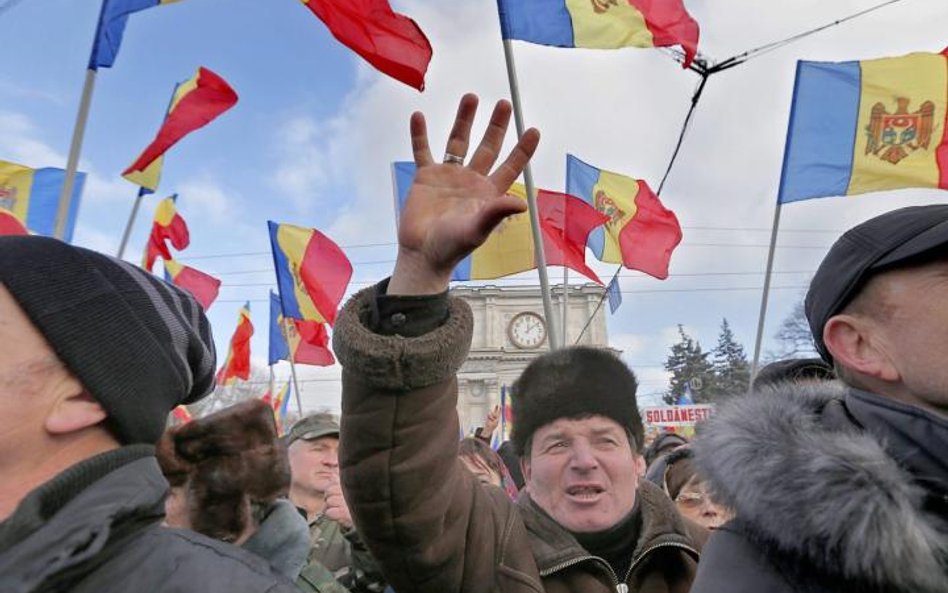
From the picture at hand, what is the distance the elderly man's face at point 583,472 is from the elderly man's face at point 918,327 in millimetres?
994

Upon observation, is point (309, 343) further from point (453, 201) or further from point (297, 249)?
point (453, 201)

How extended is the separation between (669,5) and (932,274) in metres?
4.22

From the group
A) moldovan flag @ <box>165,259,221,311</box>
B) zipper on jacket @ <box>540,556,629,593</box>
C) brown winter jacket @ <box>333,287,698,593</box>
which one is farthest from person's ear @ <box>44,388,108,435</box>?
moldovan flag @ <box>165,259,221,311</box>

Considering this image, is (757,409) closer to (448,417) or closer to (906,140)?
(448,417)

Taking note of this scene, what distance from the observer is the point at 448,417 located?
1621mm

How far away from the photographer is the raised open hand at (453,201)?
1498mm

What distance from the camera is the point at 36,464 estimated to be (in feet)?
4.10

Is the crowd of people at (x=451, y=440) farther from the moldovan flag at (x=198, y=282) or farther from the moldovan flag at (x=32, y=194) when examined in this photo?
the moldovan flag at (x=198, y=282)

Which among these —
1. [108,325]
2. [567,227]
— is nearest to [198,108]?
[567,227]

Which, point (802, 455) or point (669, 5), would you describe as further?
point (669, 5)

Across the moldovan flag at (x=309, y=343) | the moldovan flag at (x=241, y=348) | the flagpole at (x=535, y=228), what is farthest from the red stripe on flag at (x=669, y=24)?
the moldovan flag at (x=241, y=348)

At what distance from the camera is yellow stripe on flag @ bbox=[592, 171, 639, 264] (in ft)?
25.6

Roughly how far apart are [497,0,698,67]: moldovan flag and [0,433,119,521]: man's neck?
440cm

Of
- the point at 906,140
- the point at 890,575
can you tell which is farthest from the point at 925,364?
the point at 906,140
